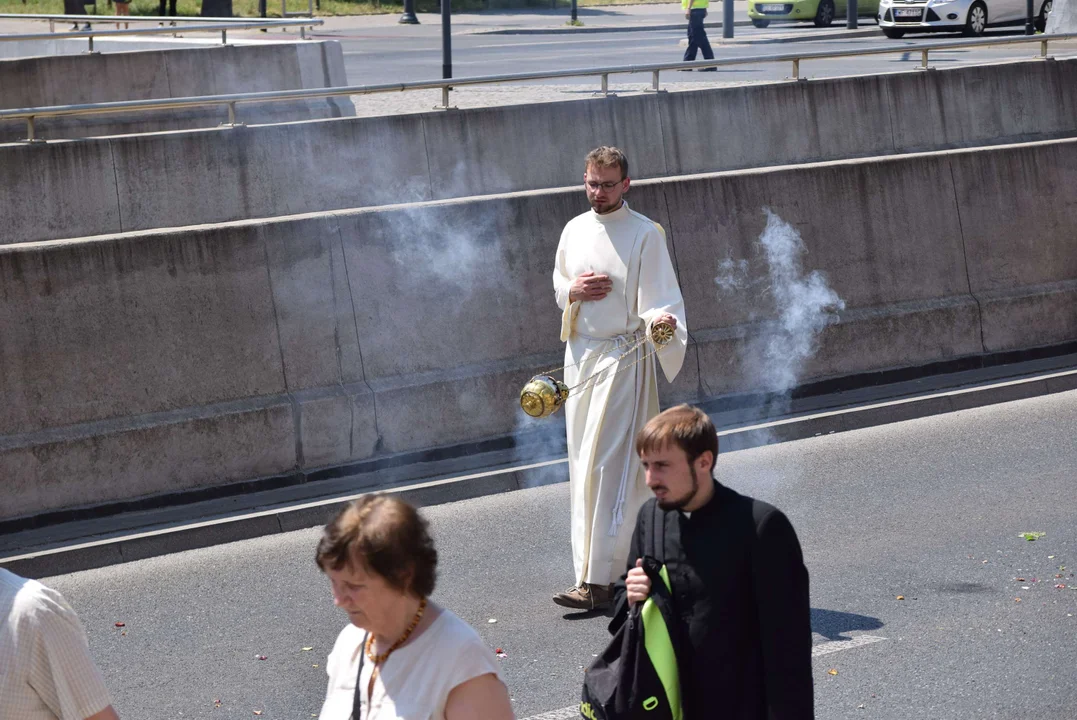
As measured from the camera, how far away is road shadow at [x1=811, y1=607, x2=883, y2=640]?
6.68 metres

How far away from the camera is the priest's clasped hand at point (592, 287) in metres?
7.13

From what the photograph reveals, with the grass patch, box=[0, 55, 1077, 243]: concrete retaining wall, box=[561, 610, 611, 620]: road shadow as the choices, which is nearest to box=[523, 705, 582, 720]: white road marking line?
box=[561, 610, 611, 620]: road shadow

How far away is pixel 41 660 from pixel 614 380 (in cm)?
402

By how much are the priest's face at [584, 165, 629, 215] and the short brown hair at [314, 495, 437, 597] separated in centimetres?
412

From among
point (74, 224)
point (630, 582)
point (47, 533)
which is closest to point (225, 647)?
point (47, 533)

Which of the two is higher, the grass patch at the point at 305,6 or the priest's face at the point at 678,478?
the grass patch at the point at 305,6

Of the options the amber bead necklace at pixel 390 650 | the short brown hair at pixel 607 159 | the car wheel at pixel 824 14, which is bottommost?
the amber bead necklace at pixel 390 650

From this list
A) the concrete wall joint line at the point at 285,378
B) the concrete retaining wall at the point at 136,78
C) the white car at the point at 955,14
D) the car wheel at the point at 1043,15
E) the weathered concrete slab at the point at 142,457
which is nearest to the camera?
the weathered concrete slab at the point at 142,457

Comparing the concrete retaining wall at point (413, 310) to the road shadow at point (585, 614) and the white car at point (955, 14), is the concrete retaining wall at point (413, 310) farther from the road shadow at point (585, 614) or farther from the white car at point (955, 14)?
the white car at point (955, 14)

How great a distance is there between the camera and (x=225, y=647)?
673 centimetres

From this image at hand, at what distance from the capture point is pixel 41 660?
3387 millimetres

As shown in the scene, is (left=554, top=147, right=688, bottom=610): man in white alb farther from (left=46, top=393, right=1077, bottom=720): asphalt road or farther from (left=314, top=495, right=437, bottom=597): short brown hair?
(left=314, top=495, right=437, bottom=597): short brown hair

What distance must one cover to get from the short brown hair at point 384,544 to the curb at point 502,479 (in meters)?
5.19

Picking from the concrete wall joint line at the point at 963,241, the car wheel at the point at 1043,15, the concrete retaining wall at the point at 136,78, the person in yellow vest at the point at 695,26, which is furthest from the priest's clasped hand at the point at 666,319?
the car wheel at the point at 1043,15
